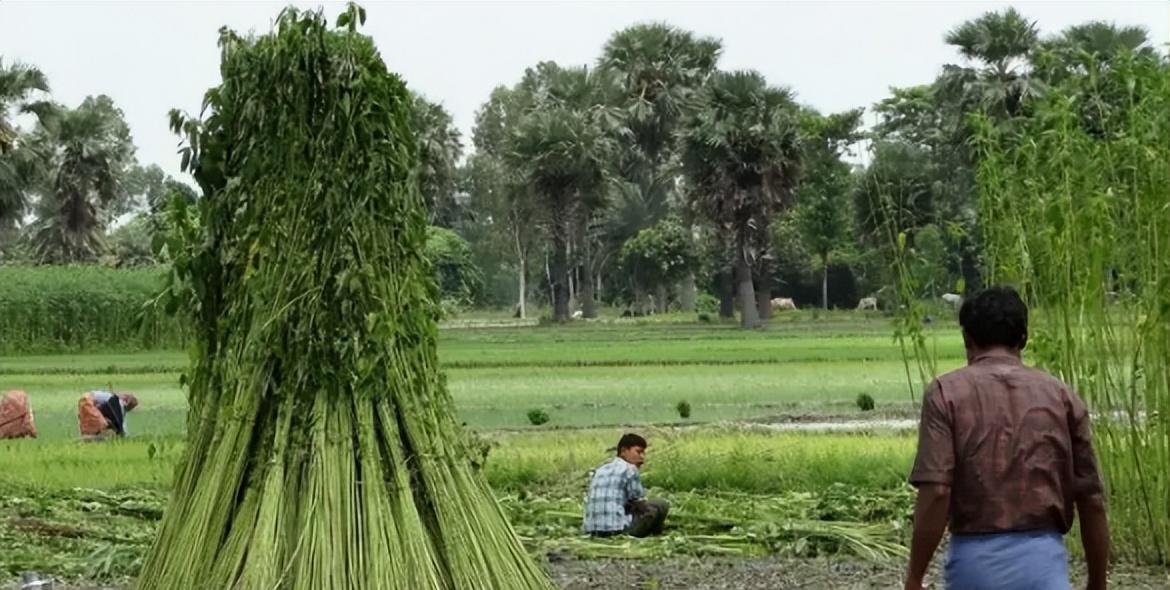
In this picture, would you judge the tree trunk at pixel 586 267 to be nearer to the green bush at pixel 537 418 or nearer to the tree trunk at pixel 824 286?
the tree trunk at pixel 824 286

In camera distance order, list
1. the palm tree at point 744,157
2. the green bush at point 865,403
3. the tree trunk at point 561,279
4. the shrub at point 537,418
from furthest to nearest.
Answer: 1. the tree trunk at point 561,279
2. the palm tree at point 744,157
3. the green bush at point 865,403
4. the shrub at point 537,418

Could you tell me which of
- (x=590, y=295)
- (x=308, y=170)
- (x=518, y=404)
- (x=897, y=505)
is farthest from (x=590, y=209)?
(x=308, y=170)

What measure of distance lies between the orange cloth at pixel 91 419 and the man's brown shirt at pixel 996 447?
1601 centimetres

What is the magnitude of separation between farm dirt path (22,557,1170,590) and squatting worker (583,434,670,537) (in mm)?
855

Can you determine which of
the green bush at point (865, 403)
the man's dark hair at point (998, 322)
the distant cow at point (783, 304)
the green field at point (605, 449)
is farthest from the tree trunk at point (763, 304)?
the man's dark hair at point (998, 322)

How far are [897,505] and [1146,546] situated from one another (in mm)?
2801

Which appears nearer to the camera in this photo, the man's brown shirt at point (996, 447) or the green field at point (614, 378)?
the man's brown shirt at point (996, 447)

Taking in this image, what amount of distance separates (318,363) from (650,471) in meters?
7.88

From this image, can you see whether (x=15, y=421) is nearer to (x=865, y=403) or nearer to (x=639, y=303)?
(x=865, y=403)

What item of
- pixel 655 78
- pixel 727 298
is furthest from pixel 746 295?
pixel 655 78

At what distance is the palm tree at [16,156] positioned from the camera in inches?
1892

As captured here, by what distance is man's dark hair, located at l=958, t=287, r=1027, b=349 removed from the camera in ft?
17.6

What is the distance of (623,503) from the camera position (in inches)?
454

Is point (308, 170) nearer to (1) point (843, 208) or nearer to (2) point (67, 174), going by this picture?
(2) point (67, 174)
